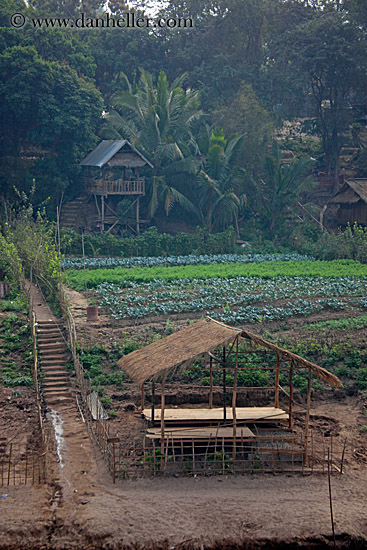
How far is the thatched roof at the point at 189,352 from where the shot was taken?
41.0 feet

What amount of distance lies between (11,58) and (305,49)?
62.6ft

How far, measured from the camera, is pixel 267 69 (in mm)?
46906

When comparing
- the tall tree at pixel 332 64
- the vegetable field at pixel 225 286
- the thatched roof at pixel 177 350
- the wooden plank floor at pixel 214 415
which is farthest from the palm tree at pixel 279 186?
the wooden plank floor at pixel 214 415

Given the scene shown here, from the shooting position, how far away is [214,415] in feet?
45.4

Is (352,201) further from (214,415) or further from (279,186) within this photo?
(214,415)

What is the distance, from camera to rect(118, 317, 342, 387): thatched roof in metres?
12.5

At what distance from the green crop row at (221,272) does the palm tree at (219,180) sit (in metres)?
6.62

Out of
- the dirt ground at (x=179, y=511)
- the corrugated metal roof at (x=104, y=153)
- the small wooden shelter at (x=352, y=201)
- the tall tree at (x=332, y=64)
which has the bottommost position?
the dirt ground at (x=179, y=511)

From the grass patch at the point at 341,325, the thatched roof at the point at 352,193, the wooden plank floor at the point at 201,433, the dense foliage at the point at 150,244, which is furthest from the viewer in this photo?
the thatched roof at the point at 352,193

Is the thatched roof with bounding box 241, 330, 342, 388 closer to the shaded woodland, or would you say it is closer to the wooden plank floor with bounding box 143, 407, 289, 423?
the wooden plank floor with bounding box 143, 407, 289, 423

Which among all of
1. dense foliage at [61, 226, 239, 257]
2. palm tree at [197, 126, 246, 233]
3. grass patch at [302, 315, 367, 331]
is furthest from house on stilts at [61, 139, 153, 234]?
grass patch at [302, 315, 367, 331]

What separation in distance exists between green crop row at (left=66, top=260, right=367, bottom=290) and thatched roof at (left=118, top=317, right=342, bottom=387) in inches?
486

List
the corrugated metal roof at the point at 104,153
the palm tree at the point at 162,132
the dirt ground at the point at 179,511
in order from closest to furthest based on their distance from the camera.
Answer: the dirt ground at the point at 179,511 < the corrugated metal roof at the point at 104,153 < the palm tree at the point at 162,132

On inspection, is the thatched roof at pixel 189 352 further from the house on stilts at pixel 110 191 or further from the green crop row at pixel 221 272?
the house on stilts at pixel 110 191
